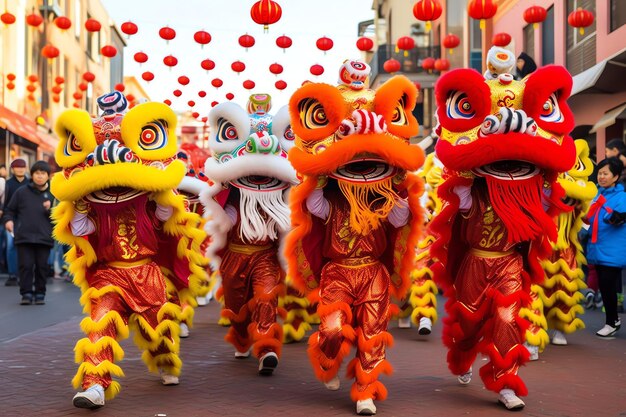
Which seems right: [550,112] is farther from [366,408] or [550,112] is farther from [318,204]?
[366,408]

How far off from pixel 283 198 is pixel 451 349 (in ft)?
6.80

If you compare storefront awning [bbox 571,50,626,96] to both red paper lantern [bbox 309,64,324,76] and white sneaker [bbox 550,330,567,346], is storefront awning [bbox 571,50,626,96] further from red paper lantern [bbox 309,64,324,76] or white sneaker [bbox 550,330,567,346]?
white sneaker [bbox 550,330,567,346]

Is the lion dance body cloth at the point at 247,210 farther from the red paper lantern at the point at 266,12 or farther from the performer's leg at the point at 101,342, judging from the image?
the red paper lantern at the point at 266,12

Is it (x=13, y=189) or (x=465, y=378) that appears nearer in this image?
(x=465, y=378)

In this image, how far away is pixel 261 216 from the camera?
806 cm

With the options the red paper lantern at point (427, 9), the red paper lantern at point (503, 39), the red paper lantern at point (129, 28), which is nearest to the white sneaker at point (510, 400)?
the red paper lantern at point (427, 9)

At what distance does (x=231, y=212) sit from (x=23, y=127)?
19.9 metres

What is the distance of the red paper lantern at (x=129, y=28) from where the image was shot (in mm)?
17906

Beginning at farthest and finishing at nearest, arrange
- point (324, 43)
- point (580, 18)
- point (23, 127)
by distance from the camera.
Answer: point (23, 127) < point (324, 43) < point (580, 18)

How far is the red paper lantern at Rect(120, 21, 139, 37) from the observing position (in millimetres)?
17906

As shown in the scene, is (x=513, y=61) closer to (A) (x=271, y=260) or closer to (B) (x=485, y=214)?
(B) (x=485, y=214)

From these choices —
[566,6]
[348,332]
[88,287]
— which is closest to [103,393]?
[88,287]

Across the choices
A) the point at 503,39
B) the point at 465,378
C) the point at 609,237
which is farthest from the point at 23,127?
the point at 465,378

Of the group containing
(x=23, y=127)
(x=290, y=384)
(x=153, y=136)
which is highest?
(x=23, y=127)
